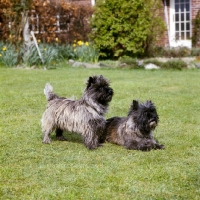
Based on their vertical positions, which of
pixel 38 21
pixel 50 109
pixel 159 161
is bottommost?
pixel 159 161

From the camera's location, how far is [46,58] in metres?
17.9

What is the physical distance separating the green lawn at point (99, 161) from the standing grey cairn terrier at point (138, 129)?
15 centimetres

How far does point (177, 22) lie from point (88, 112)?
18191mm

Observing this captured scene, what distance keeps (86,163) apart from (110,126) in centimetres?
137

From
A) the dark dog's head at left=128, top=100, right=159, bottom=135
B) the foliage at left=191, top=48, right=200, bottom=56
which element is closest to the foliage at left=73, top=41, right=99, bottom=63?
the foliage at left=191, top=48, right=200, bottom=56

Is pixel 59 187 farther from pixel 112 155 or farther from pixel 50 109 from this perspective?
pixel 50 109

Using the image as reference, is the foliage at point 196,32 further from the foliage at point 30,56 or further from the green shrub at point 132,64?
the green shrub at point 132,64

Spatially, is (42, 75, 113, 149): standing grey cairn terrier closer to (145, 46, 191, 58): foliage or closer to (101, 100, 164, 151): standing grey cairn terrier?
(101, 100, 164, 151): standing grey cairn terrier

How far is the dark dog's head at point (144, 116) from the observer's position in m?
6.89

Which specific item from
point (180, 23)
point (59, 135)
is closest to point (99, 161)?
point (59, 135)

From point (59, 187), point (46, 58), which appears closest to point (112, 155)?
point (59, 187)

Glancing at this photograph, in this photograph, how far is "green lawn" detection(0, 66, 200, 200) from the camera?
17.0 ft

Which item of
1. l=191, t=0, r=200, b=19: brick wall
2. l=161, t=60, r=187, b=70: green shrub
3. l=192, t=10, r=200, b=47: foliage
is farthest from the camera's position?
l=191, t=0, r=200, b=19: brick wall

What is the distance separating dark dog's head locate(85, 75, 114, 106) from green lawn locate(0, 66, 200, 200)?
2.32 feet
